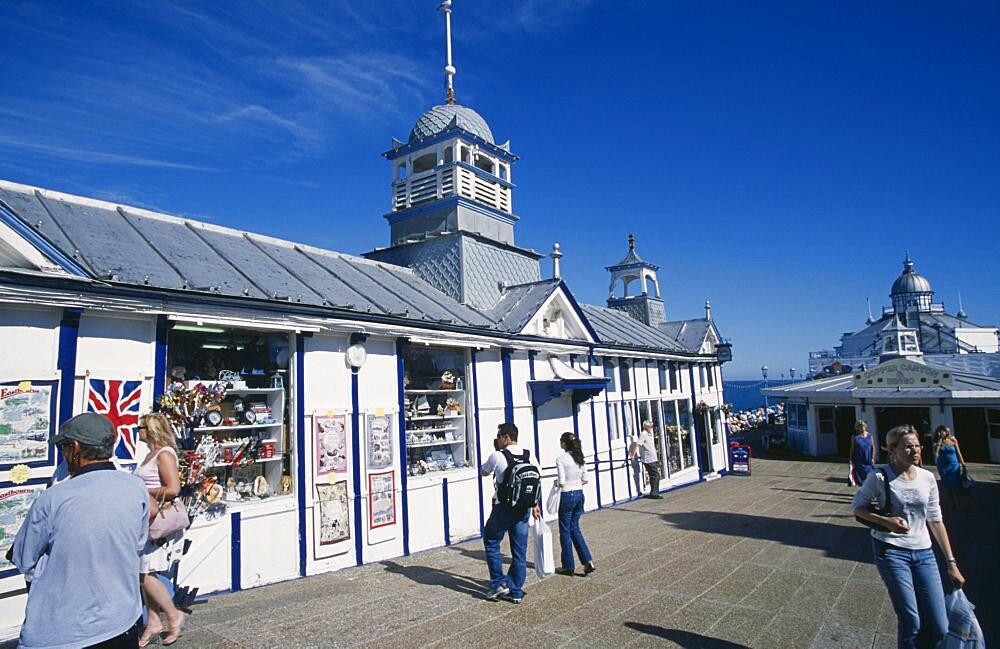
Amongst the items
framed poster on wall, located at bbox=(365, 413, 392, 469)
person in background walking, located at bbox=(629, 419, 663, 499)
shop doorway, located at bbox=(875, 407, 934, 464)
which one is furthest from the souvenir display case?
shop doorway, located at bbox=(875, 407, 934, 464)

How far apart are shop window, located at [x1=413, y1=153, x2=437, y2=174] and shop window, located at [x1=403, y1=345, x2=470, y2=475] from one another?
652cm

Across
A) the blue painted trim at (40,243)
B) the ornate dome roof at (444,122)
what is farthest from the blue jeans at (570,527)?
the ornate dome roof at (444,122)

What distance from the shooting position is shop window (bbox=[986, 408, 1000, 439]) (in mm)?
20328

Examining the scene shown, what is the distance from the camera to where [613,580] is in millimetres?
6977

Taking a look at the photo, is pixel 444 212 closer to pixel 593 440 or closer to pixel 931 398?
pixel 593 440

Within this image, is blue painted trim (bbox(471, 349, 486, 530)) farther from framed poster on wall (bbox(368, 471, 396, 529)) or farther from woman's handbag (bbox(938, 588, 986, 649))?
woman's handbag (bbox(938, 588, 986, 649))

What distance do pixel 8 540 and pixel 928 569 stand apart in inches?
304

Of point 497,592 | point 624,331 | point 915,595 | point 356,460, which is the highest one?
point 624,331

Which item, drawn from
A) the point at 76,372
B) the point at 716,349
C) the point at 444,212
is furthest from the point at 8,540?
the point at 716,349

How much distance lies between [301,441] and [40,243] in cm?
363

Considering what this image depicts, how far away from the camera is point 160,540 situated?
4.83m

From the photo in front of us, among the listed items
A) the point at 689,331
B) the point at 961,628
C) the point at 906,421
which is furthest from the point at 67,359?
the point at 906,421

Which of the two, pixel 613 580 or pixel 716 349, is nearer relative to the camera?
pixel 613 580

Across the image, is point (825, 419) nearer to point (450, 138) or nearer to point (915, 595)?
point (450, 138)
